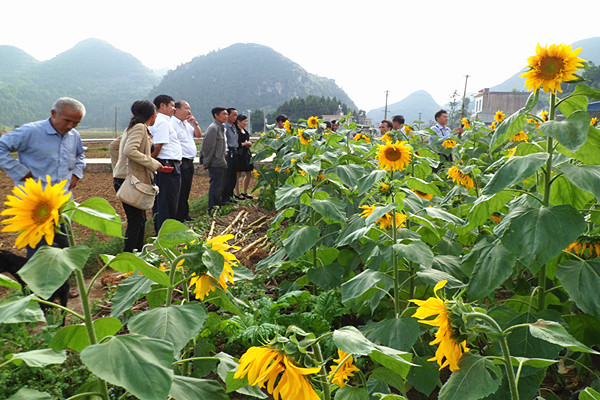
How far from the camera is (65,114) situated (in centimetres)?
292

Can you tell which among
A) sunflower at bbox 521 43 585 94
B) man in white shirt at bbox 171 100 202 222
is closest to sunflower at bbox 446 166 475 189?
sunflower at bbox 521 43 585 94

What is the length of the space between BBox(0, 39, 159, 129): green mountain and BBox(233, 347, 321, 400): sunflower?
88446 millimetres

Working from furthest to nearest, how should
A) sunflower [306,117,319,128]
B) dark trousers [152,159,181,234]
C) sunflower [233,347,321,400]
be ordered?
1. sunflower [306,117,319,128]
2. dark trousers [152,159,181,234]
3. sunflower [233,347,321,400]

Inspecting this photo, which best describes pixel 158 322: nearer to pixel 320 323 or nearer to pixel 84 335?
pixel 84 335

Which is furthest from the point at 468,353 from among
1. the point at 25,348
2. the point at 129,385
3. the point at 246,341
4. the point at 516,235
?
the point at 25,348

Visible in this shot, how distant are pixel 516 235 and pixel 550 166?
0.94ft

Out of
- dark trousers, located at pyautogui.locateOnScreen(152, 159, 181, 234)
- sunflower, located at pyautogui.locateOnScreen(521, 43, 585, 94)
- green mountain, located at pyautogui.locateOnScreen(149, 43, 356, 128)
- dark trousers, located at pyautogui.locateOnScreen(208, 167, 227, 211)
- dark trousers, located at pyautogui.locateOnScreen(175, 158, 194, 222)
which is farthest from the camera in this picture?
green mountain, located at pyautogui.locateOnScreen(149, 43, 356, 128)

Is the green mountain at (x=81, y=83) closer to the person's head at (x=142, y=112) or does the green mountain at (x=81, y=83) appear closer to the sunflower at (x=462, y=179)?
the person's head at (x=142, y=112)

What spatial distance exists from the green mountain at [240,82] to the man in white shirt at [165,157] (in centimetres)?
7245

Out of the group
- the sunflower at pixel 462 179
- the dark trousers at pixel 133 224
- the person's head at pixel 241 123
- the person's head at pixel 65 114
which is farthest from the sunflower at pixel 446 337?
the person's head at pixel 241 123

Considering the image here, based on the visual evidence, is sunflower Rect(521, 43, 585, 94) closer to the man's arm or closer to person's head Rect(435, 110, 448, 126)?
the man's arm

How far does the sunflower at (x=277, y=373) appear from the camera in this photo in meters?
0.80

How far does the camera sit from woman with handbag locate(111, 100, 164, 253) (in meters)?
3.69

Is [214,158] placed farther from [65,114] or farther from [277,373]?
[277,373]
